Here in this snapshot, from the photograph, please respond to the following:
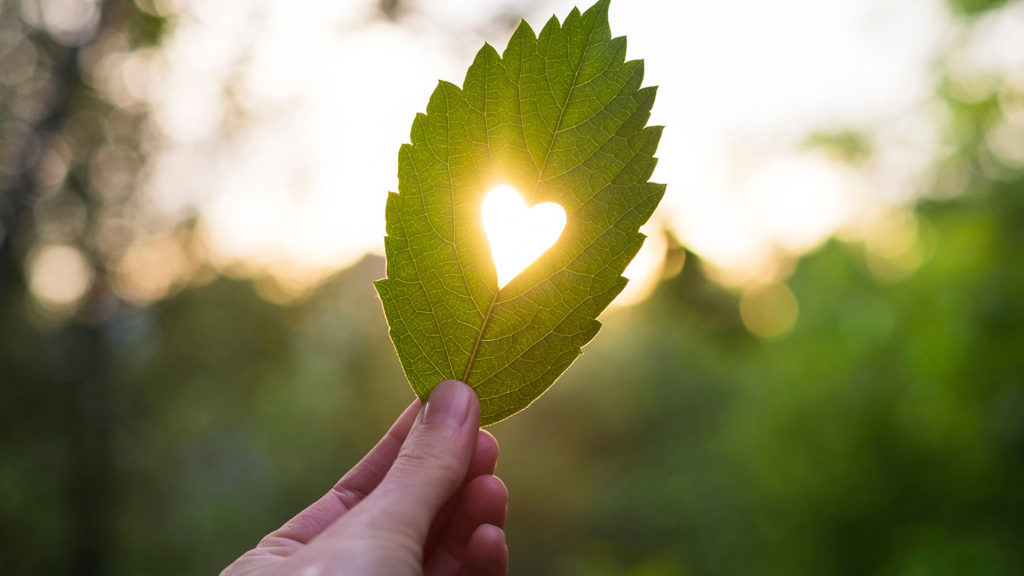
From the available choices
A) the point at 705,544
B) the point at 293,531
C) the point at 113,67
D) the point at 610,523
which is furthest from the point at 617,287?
the point at 705,544

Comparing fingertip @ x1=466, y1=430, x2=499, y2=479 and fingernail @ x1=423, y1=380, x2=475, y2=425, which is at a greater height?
fingernail @ x1=423, y1=380, x2=475, y2=425

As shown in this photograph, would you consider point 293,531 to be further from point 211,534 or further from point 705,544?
point 705,544

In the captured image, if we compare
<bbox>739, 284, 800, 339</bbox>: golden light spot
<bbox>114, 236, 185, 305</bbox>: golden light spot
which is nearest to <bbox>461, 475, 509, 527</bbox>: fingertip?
<bbox>114, 236, 185, 305</bbox>: golden light spot

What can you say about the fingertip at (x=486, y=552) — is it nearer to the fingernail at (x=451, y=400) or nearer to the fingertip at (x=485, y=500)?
the fingertip at (x=485, y=500)

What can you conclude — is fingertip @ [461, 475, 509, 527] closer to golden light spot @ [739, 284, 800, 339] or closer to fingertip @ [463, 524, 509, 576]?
fingertip @ [463, 524, 509, 576]

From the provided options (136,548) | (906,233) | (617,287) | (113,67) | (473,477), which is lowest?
(136,548)

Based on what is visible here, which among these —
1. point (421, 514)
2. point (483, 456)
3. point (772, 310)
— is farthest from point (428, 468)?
point (772, 310)
